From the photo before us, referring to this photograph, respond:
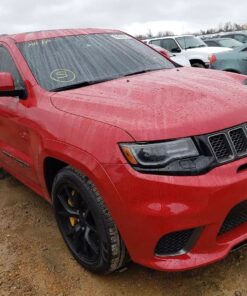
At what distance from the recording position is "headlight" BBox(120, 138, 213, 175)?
2221 mm

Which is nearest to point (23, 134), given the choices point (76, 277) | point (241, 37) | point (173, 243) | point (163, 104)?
point (76, 277)

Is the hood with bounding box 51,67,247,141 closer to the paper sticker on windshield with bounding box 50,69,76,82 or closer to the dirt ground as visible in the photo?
the paper sticker on windshield with bounding box 50,69,76,82

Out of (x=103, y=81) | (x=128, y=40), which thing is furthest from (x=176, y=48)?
(x=103, y=81)

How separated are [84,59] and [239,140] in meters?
1.66

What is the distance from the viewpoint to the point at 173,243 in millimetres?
2342

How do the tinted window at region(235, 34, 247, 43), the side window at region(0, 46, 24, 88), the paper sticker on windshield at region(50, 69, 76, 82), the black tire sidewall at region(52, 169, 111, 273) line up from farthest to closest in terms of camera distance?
the tinted window at region(235, 34, 247, 43), the side window at region(0, 46, 24, 88), the paper sticker on windshield at region(50, 69, 76, 82), the black tire sidewall at region(52, 169, 111, 273)

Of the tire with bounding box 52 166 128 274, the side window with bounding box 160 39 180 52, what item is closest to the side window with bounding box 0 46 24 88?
the tire with bounding box 52 166 128 274

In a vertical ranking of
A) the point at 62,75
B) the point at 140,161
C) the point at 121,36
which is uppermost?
the point at 121,36

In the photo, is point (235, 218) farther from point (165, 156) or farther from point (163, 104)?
point (163, 104)

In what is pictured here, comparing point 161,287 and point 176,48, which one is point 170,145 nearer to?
point 161,287

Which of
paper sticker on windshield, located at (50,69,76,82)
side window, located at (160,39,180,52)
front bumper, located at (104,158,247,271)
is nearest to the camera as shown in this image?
front bumper, located at (104,158,247,271)

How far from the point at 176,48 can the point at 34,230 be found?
11753mm

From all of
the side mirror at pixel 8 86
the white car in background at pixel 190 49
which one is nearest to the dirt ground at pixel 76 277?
the side mirror at pixel 8 86

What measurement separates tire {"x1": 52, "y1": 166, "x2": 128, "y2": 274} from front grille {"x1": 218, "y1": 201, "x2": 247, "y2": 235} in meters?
0.62
